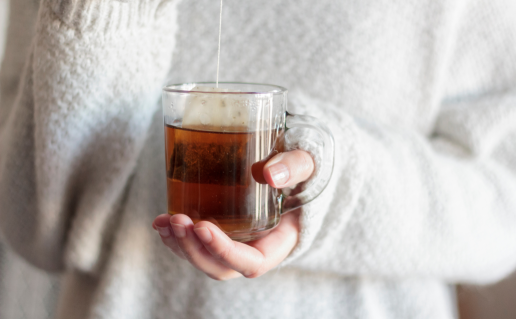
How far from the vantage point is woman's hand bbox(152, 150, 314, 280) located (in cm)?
36

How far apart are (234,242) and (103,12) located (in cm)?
30

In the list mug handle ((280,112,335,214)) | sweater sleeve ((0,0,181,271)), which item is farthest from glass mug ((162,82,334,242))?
sweater sleeve ((0,0,181,271))

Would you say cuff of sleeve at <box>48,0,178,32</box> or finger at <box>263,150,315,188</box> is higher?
cuff of sleeve at <box>48,0,178,32</box>

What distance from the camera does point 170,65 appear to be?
56 centimetres

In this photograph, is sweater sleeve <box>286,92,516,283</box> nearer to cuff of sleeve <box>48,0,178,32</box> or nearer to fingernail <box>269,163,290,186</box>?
fingernail <box>269,163,290,186</box>

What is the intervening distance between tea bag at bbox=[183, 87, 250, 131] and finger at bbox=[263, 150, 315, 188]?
0.05 metres

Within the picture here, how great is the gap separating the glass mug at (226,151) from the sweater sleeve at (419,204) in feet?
0.26

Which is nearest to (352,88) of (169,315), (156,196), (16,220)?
(156,196)

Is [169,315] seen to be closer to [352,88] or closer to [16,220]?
[16,220]

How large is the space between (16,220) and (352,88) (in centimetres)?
56

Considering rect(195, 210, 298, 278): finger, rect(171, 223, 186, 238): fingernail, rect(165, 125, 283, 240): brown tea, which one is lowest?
rect(195, 210, 298, 278): finger

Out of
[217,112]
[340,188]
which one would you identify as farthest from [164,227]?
[340,188]

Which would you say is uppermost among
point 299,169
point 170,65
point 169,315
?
point 170,65

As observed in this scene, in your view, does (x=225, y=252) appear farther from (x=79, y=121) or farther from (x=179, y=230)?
(x=79, y=121)
